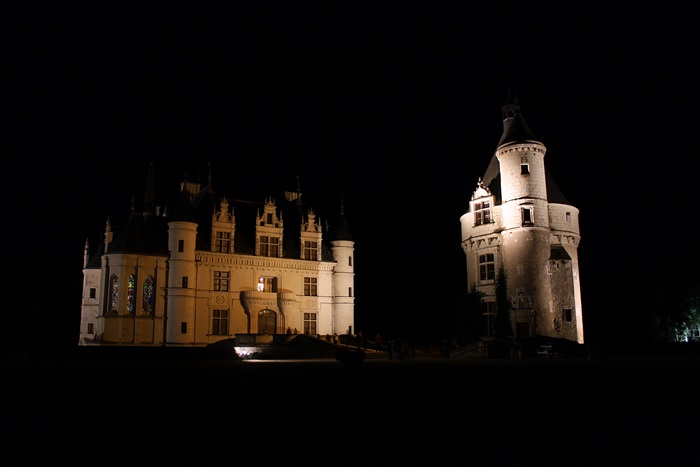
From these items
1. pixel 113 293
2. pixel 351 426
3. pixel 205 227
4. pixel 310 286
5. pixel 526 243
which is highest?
pixel 205 227

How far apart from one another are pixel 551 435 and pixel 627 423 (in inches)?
61.9

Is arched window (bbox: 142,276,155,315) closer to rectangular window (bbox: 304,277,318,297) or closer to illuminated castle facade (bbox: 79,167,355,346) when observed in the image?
illuminated castle facade (bbox: 79,167,355,346)

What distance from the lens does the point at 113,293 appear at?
40.9m

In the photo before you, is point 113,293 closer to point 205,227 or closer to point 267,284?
point 205,227

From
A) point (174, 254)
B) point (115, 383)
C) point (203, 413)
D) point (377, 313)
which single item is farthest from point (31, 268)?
point (203, 413)

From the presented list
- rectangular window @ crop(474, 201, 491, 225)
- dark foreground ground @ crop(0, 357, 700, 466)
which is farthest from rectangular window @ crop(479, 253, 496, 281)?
dark foreground ground @ crop(0, 357, 700, 466)

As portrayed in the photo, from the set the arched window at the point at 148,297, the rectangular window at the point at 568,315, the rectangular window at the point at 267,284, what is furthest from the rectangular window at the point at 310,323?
the rectangular window at the point at 568,315

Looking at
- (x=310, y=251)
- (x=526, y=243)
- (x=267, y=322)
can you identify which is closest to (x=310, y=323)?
(x=267, y=322)

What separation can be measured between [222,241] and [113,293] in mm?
8292

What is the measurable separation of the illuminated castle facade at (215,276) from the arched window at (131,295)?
0.07m

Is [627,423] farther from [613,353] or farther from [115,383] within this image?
[613,353]

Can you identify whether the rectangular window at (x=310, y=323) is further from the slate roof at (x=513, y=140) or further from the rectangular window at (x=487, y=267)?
the slate roof at (x=513, y=140)

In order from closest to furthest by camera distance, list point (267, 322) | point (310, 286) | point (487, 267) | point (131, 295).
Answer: point (131, 295)
point (487, 267)
point (267, 322)
point (310, 286)

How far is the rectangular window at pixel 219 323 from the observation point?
43.0 m
